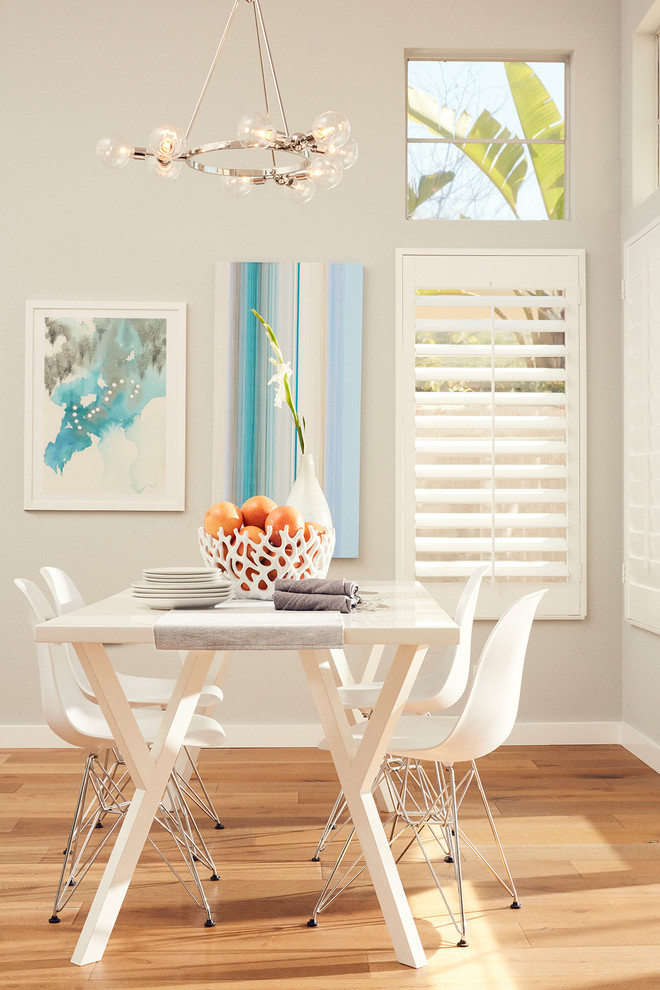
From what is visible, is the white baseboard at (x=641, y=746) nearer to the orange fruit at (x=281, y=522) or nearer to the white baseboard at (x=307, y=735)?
the white baseboard at (x=307, y=735)

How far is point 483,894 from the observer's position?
8.16ft

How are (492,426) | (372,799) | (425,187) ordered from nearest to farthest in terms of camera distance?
(372,799), (492,426), (425,187)

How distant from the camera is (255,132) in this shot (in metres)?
2.26

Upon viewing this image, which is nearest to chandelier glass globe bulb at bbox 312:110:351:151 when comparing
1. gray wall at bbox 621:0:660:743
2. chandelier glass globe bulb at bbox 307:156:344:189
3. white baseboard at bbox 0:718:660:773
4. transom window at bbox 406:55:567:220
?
chandelier glass globe bulb at bbox 307:156:344:189

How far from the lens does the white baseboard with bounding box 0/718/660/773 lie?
4043 millimetres

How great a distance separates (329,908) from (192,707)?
26.6 inches

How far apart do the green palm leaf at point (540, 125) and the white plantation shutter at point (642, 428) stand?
0.49 metres

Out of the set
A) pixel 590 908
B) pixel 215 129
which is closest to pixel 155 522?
pixel 215 129

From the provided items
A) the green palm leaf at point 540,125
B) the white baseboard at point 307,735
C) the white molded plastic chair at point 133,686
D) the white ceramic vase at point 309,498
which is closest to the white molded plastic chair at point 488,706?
the white ceramic vase at point 309,498

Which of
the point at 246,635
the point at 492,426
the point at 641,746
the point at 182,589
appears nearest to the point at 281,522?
the point at 182,589

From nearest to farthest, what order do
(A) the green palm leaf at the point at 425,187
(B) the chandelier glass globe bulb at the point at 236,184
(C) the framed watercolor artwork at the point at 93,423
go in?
(B) the chandelier glass globe bulb at the point at 236,184 → (C) the framed watercolor artwork at the point at 93,423 → (A) the green palm leaf at the point at 425,187

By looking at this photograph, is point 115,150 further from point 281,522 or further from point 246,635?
point 246,635

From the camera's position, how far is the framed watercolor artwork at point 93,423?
4.04m

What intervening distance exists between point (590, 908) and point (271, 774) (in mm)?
1540
